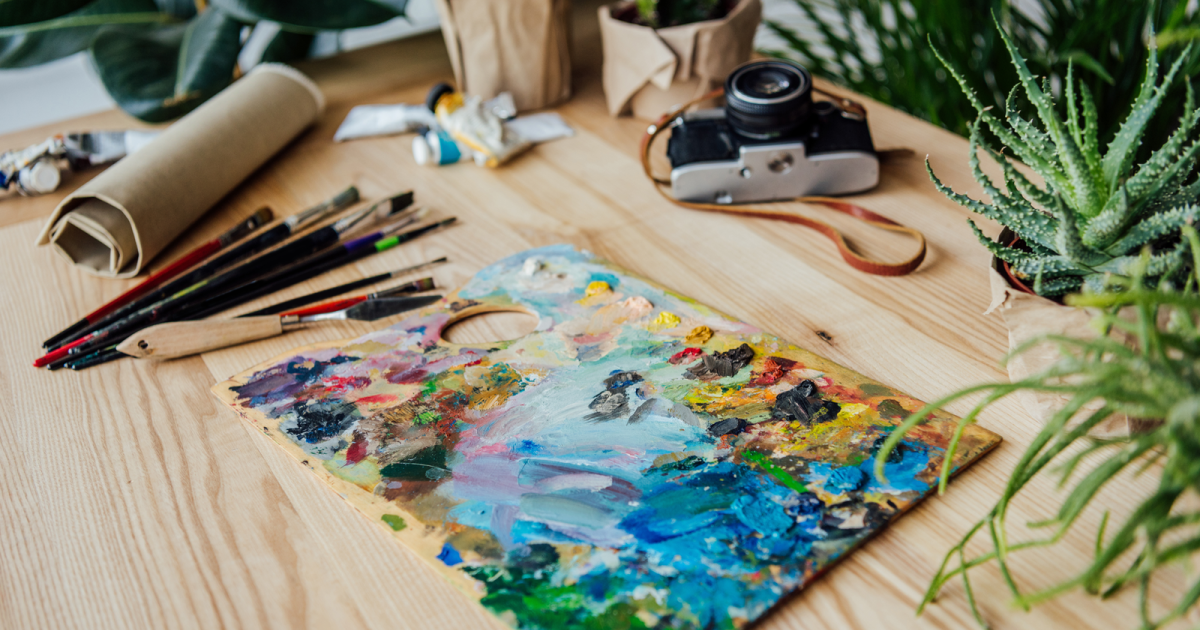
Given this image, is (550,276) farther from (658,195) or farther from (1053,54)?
(1053,54)

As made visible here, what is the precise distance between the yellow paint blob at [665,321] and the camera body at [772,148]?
0.21 meters

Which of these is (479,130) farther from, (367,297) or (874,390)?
(874,390)

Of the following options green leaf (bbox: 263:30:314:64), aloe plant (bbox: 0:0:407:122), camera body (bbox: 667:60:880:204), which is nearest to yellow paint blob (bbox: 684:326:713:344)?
camera body (bbox: 667:60:880:204)

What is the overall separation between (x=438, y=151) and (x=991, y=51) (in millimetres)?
899

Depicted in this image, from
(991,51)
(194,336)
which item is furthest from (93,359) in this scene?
(991,51)

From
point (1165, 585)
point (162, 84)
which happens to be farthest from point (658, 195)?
point (162, 84)

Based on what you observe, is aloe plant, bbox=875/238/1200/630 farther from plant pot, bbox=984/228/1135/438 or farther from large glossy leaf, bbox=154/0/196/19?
large glossy leaf, bbox=154/0/196/19

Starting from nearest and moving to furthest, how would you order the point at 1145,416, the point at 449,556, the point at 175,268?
the point at 1145,416
the point at 449,556
the point at 175,268

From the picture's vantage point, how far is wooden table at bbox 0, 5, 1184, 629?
0.48m

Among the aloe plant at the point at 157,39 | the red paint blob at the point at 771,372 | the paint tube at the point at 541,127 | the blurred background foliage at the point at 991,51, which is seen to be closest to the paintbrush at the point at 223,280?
the paint tube at the point at 541,127

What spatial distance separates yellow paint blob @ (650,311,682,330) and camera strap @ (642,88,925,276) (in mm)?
186

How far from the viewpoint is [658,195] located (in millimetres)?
883

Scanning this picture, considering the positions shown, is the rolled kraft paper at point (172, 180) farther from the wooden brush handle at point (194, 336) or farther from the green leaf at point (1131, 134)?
the green leaf at point (1131, 134)

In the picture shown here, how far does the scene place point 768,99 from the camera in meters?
0.79
